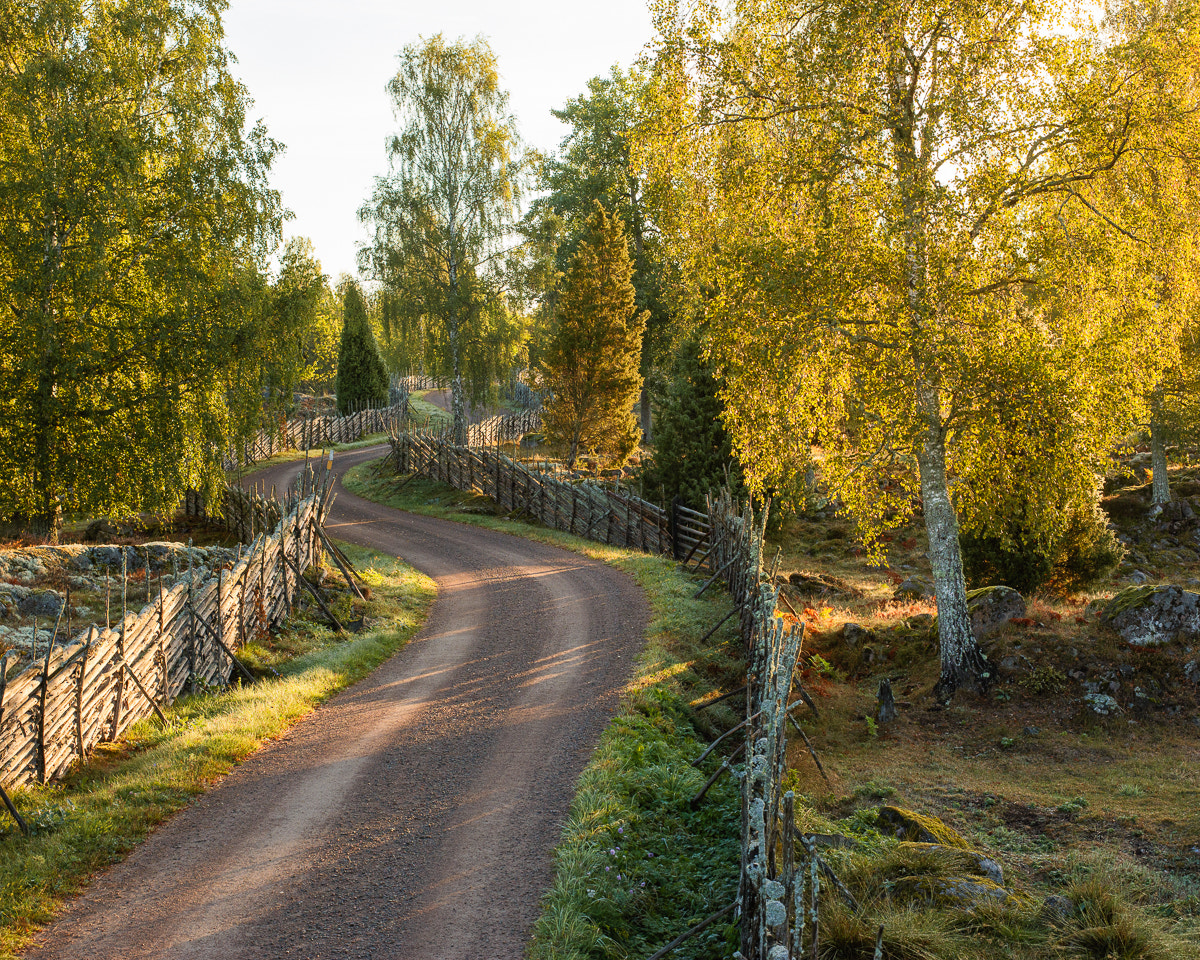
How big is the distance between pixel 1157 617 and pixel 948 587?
126 inches

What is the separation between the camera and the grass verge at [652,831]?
6.16m

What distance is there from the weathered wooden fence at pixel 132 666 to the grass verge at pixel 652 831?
5.67 m

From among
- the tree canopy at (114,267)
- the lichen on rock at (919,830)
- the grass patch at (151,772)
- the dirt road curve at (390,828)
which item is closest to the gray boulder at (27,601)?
the grass patch at (151,772)

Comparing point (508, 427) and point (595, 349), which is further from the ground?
point (595, 349)

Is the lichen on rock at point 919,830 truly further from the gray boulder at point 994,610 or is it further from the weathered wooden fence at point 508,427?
the weathered wooden fence at point 508,427

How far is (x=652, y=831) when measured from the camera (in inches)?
306

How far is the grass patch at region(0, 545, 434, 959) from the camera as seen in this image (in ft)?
22.1

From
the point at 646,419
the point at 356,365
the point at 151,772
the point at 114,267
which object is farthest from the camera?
the point at 356,365

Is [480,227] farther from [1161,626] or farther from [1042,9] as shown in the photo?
[1161,626]

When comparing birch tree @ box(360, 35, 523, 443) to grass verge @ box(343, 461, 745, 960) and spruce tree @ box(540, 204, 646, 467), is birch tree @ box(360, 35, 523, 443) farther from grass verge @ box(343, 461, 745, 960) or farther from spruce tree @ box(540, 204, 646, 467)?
grass verge @ box(343, 461, 745, 960)

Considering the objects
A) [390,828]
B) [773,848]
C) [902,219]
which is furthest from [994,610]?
[390,828]

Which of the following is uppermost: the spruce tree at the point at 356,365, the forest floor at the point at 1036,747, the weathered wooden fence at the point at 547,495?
the spruce tree at the point at 356,365

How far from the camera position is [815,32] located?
11.7 meters

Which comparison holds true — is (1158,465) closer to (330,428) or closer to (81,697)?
(81,697)
